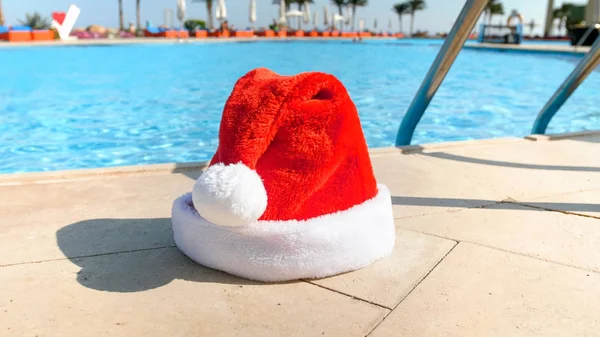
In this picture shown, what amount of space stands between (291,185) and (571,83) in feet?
13.7

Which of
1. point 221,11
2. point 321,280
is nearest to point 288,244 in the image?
point 321,280

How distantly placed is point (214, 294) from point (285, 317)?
1.09ft

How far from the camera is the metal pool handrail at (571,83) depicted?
4.81 m

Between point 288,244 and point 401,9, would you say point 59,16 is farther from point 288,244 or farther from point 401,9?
point 401,9

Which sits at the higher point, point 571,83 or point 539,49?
point 539,49

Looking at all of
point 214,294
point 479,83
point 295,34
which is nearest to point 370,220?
point 214,294

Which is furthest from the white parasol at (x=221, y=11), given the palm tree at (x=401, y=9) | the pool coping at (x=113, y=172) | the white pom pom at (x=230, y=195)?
the palm tree at (x=401, y=9)

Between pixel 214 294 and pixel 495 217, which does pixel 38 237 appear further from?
pixel 495 217

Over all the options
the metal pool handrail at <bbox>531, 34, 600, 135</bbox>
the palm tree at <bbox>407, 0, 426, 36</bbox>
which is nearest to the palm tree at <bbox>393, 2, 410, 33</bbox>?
the palm tree at <bbox>407, 0, 426, 36</bbox>

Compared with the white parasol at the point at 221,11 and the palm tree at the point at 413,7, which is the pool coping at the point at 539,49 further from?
the palm tree at the point at 413,7

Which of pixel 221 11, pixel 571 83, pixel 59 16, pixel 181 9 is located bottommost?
pixel 571 83

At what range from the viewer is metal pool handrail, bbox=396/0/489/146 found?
384cm

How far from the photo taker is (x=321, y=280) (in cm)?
213

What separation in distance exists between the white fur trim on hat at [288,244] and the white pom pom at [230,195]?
24 centimetres
